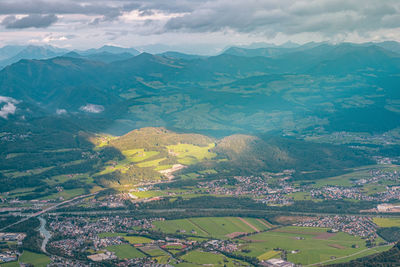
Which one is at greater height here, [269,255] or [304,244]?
[269,255]

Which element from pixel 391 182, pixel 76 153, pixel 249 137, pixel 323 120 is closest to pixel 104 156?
pixel 76 153

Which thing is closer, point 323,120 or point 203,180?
point 203,180

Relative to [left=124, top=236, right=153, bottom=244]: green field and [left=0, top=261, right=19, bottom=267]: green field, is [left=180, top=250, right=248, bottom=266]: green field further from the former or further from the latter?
[left=0, top=261, right=19, bottom=267]: green field

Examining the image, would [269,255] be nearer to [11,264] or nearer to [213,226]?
[213,226]

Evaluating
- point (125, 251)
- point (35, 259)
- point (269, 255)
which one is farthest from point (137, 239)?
point (269, 255)

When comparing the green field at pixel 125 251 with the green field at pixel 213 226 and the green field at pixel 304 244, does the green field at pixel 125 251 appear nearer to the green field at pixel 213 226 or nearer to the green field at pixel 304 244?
the green field at pixel 213 226

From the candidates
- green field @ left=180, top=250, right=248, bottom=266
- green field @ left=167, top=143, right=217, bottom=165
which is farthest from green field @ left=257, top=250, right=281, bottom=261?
green field @ left=167, top=143, right=217, bottom=165

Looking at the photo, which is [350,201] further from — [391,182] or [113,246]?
[113,246]
